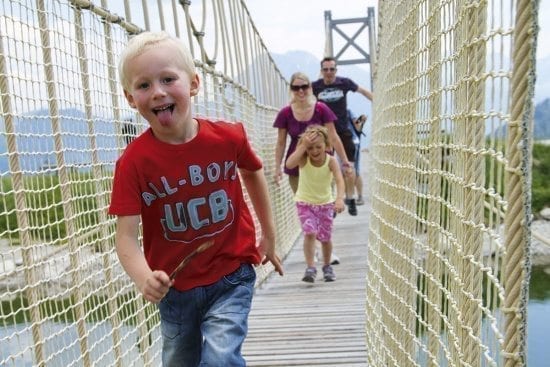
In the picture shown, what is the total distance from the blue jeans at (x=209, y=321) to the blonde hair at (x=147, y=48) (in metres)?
0.44

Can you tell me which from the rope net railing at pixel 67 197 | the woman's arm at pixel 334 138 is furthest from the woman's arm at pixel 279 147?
the rope net railing at pixel 67 197

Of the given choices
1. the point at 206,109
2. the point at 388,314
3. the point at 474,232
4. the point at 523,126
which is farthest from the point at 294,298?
the point at 523,126

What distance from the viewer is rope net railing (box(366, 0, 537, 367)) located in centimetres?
75

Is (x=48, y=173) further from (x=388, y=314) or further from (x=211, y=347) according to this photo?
(x=388, y=314)

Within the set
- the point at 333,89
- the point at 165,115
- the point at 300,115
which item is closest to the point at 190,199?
the point at 165,115

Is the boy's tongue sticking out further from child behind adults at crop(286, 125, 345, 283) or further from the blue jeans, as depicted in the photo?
child behind adults at crop(286, 125, 345, 283)

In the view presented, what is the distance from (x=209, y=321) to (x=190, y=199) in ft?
0.82

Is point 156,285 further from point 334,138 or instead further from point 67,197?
point 334,138

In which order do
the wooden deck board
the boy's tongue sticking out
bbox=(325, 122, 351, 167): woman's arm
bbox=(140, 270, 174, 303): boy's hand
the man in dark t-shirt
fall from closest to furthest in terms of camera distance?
bbox=(140, 270, 174, 303): boy's hand
the boy's tongue sticking out
the wooden deck board
bbox=(325, 122, 351, 167): woman's arm
the man in dark t-shirt

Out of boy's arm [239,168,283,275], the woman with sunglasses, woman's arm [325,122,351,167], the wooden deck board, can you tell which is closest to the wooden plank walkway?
the wooden deck board

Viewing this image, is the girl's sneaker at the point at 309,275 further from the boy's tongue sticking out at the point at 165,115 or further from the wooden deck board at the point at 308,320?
the boy's tongue sticking out at the point at 165,115

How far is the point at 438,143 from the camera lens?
1.31 meters

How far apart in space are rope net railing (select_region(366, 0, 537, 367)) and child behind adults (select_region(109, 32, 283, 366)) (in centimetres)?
38

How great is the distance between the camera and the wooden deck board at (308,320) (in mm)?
2553
